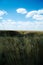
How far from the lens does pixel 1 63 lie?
5121mm

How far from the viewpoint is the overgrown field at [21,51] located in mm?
5254

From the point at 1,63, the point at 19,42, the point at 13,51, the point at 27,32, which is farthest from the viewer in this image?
the point at 27,32

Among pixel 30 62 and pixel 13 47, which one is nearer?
pixel 30 62

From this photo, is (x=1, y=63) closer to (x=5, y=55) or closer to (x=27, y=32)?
(x=5, y=55)

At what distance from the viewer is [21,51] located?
5.61 m

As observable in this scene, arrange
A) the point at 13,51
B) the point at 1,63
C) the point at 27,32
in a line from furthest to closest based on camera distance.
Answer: the point at 27,32, the point at 13,51, the point at 1,63

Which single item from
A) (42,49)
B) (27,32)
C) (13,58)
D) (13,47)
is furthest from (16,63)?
(27,32)

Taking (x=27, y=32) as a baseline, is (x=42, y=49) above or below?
below

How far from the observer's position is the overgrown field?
5254mm

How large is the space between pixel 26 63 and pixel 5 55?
0.61m

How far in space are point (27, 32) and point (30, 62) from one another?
73.0 inches

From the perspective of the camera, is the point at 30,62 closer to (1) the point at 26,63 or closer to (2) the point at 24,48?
(1) the point at 26,63

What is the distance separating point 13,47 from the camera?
Answer: 562 cm

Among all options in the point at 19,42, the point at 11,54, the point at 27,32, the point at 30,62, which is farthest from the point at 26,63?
the point at 27,32
